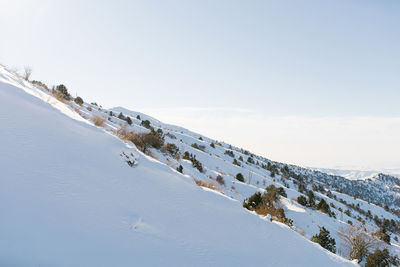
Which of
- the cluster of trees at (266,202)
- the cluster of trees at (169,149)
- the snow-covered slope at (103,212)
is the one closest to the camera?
the snow-covered slope at (103,212)

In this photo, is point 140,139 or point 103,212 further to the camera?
point 140,139

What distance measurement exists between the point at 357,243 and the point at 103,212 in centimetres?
2831

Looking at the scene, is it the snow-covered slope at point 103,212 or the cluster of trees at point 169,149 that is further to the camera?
the cluster of trees at point 169,149

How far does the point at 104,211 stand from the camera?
166 inches

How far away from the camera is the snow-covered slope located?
3428 mm

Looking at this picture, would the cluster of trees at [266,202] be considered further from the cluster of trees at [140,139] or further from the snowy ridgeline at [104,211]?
the snowy ridgeline at [104,211]

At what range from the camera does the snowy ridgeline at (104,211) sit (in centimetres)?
343

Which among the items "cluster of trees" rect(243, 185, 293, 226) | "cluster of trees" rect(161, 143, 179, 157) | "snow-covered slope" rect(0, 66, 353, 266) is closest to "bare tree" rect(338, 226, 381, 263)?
"cluster of trees" rect(243, 185, 293, 226)

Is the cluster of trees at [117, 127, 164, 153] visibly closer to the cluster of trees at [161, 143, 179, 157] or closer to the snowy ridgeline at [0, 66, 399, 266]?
the cluster of trees at [161, 143, 179, 157]

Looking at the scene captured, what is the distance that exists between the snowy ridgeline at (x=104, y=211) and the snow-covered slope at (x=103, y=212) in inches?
0.6

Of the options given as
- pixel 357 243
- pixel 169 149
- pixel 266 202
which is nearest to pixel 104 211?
pixel 169 149

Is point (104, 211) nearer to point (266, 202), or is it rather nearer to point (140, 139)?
point (140, 139)

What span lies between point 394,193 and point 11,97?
203 metres

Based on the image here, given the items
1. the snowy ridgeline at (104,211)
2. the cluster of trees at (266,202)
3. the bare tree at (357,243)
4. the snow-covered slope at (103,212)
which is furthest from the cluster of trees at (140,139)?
the bare tree at (357,243)
